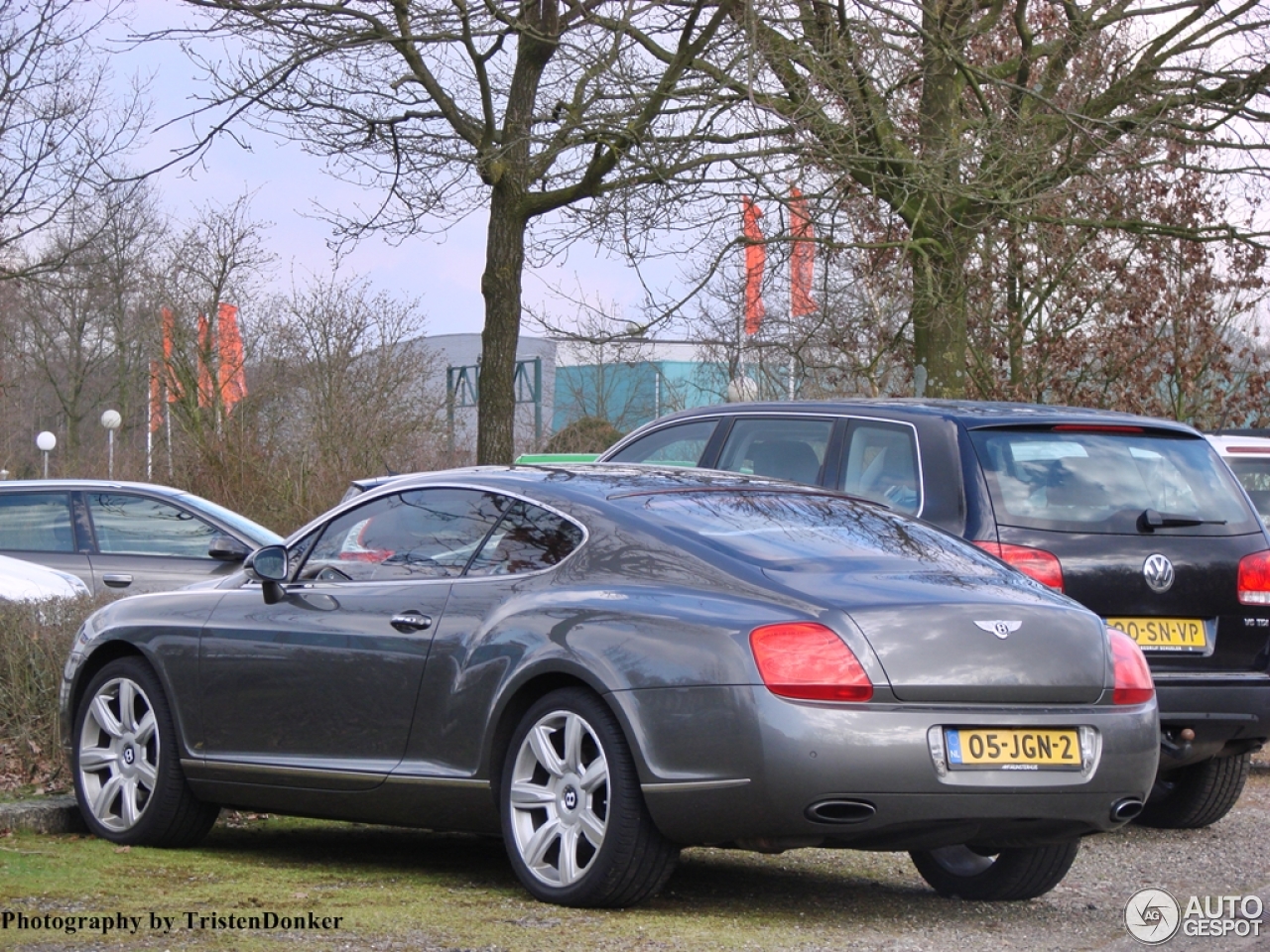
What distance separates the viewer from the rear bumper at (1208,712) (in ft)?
24.5

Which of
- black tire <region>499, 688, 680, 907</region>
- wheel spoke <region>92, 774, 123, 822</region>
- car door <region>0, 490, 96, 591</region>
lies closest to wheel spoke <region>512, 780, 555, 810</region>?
black tire <region>499, 688, 680, 907</region>

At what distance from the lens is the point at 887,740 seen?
17.0 feet

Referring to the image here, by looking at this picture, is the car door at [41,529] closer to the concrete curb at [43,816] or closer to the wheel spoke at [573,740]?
the concrete curb at [43,816]

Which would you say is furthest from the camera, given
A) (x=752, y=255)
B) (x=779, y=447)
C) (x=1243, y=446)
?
(x=752, y=255)

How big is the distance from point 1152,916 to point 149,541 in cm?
899

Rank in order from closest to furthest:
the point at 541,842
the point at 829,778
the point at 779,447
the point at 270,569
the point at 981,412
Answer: the point at 829,778 → the point at 541,842 → the point at 270,569 → the point at 981,412 → the point at 779,447

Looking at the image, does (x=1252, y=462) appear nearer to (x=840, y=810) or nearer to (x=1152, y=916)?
(x=1152, y=916)

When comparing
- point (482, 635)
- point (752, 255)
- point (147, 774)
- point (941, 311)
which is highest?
point (752, 255)

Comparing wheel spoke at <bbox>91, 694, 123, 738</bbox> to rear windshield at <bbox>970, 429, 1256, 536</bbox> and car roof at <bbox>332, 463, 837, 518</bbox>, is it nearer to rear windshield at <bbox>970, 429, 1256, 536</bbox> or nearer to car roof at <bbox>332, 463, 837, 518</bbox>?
car roof at <bbox>332, 463, 837, 518</bbox>

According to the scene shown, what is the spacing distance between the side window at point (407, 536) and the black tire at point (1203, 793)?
386cm

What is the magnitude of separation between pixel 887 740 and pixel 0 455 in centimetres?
3996

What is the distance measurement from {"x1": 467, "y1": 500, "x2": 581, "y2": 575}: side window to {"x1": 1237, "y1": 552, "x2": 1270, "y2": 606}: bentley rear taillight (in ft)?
11.1

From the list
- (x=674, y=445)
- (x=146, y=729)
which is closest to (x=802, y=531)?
(x=146, y=729)

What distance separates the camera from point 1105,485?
7.68 m
